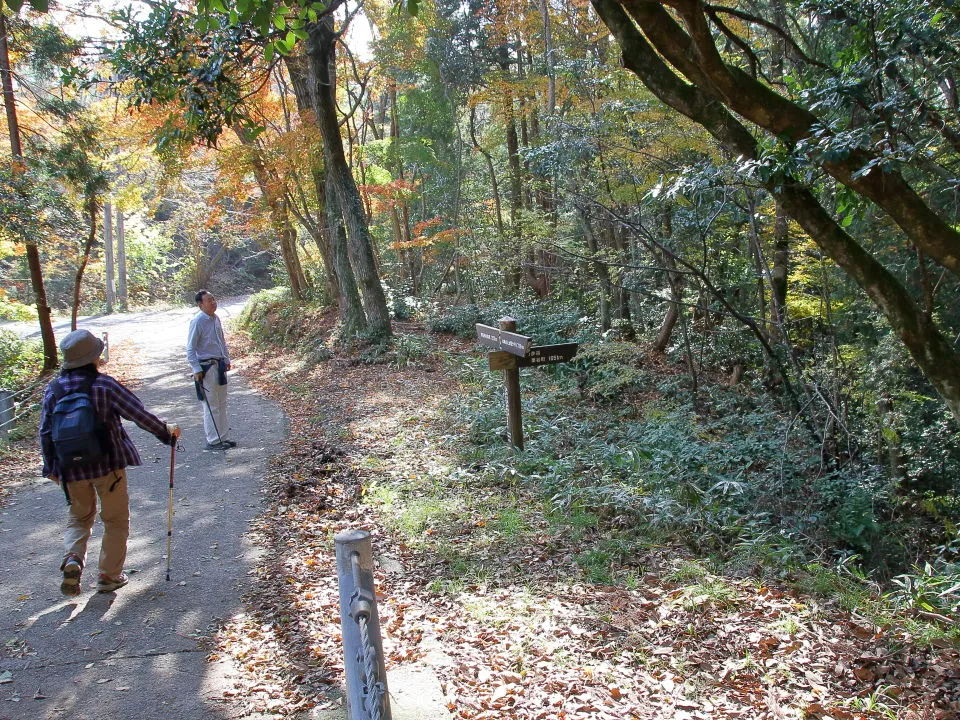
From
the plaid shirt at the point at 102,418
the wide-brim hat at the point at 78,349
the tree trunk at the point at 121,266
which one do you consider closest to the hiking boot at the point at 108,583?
the plaid shirt at the point at 102,418

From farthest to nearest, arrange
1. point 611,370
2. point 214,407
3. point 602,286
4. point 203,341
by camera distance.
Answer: point 602,286 < point 611,370 < point 214,407 < point 203,341

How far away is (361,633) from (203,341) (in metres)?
6.59

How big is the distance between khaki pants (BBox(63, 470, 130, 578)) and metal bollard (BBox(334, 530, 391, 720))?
2.78 m

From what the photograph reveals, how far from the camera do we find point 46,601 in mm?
4914

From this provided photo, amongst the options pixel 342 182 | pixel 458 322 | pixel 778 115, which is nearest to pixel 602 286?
pixel 458 322

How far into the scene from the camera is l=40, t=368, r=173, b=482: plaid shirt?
186 inches

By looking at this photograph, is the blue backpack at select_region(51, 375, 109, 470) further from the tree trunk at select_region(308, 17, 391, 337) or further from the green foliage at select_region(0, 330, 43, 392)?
the green foliage at select_region(0, 330, 43, 392)

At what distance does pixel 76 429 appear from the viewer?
15.2ft

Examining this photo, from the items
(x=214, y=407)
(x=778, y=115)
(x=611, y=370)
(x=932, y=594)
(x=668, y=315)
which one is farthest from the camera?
(x=668, y=315)

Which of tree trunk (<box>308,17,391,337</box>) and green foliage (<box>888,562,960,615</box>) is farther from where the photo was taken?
tree trunk (<box>308,17,391,337</box>)

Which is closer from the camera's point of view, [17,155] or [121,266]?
[17,155]

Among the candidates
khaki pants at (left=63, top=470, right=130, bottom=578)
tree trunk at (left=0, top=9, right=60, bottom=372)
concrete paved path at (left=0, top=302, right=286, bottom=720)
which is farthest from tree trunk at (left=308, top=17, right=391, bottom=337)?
khaki pants at (left=63, top=470, right=130, bottom=578)

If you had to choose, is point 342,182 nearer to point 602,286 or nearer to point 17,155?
point 602,286

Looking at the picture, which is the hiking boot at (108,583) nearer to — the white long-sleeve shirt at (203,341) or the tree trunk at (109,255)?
the white long-sleeve shirt at (203,341)
